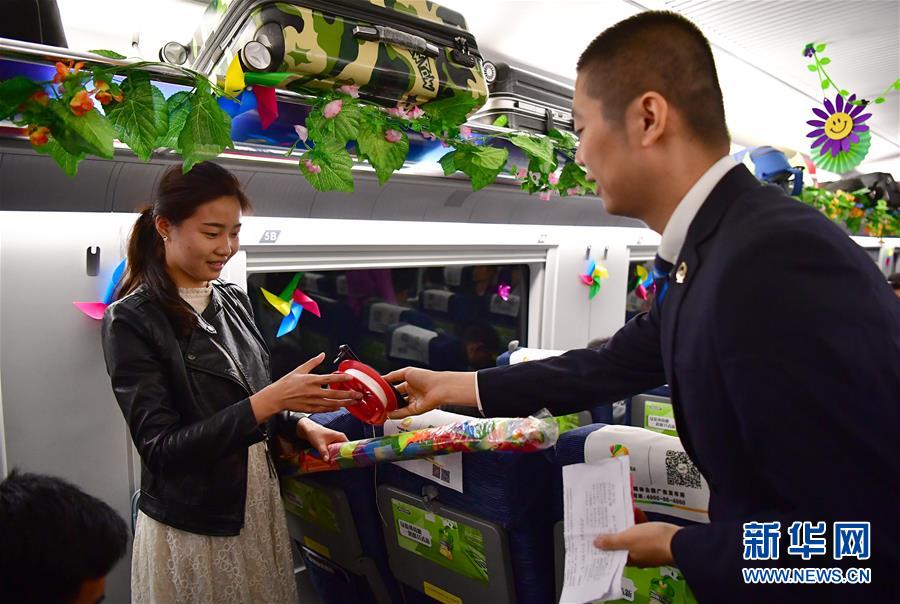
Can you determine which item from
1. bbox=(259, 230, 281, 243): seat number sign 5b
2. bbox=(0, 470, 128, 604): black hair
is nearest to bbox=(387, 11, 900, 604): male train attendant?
bbox=(0, 470, 128, 604): black hair

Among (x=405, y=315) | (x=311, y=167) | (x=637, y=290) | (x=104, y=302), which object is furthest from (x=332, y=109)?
(x=637, y=290)

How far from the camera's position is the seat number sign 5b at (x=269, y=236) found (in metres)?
2.71

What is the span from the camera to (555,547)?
5.81 feet

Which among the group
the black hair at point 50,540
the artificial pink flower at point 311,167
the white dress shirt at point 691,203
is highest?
the artificial pink flower at point 311,167

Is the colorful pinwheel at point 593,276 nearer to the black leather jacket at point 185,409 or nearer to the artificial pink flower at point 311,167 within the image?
the artificial pink flower at point 311,167

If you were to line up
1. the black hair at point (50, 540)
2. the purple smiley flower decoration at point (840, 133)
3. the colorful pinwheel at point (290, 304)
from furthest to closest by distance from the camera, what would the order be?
1. the purple smiley flower decoration at point (840, 133)
2. the colorful pinwheel at point (290, 304)
3. the black hair at point (50, 540)

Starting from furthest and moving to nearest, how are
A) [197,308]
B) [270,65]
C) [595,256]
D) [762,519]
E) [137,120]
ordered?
[595,256], [197,308], [270,65], [137,120], [762,519]

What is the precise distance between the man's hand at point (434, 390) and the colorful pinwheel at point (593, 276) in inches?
117

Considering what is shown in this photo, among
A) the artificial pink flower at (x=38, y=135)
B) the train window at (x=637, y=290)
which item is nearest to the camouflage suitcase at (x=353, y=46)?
the artificial pink flower at (x=38, y=135)

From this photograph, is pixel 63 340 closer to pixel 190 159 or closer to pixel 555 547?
pixel 190 159

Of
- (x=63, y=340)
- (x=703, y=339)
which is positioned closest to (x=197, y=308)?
(x=63, y=340)

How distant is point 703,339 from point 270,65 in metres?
1.28

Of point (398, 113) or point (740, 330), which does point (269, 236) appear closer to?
point (398, 113)

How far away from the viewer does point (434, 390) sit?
6.46 feet
